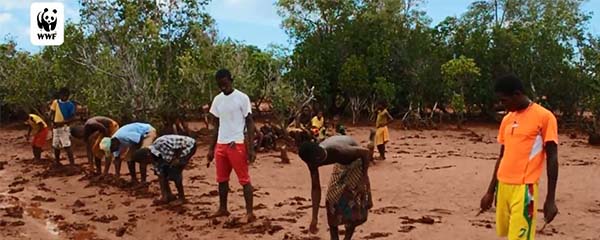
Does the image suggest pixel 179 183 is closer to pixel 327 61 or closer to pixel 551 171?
pixel 551 171

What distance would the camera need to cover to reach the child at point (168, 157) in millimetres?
8438

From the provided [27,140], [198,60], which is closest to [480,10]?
[198,60]

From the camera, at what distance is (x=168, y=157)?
845 cm

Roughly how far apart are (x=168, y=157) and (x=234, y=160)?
134 cm

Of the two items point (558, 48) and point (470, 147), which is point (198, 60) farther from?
point (558, 48)

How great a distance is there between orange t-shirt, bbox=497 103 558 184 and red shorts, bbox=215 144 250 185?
11.6 ft

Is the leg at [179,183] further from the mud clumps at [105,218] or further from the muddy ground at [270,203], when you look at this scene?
the mud clumps at [105,218]

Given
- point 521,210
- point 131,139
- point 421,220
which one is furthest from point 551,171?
point 131,139

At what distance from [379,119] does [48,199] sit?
669 cm

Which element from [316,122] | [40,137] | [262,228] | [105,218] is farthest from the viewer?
[316,122]

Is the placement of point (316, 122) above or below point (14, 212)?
above

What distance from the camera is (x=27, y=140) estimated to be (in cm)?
1819

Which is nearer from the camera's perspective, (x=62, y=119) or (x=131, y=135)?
(x=131, y=135)

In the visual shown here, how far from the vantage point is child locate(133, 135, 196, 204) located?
8.44 m
